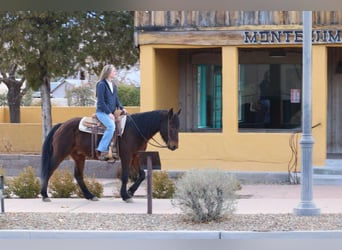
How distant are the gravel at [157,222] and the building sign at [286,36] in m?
6.98

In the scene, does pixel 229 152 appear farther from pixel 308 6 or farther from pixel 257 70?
pixel 308 6

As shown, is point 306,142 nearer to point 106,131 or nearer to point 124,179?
point 124,179

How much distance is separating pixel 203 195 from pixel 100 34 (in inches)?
471

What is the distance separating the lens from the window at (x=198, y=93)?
74.4 feet

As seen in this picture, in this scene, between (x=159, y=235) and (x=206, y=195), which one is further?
(x=206, y=195)

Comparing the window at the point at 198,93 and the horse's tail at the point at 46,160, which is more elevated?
the window at the point at 198,93

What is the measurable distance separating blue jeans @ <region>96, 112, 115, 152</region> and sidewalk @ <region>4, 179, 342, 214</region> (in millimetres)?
1037

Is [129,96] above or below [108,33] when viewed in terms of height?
below

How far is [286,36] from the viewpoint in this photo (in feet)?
62.2

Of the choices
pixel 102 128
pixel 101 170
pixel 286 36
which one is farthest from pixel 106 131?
pixel 286 36

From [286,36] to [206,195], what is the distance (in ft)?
26.5

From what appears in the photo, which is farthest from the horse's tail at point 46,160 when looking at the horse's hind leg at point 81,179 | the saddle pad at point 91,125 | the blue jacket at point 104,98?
the blue jacket at point 104,98

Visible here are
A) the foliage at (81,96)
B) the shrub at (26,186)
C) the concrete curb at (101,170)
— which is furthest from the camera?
the foliage at (81,96)

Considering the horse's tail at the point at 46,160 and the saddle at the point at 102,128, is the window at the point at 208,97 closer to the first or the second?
the horse's tail at the point at 46,160
